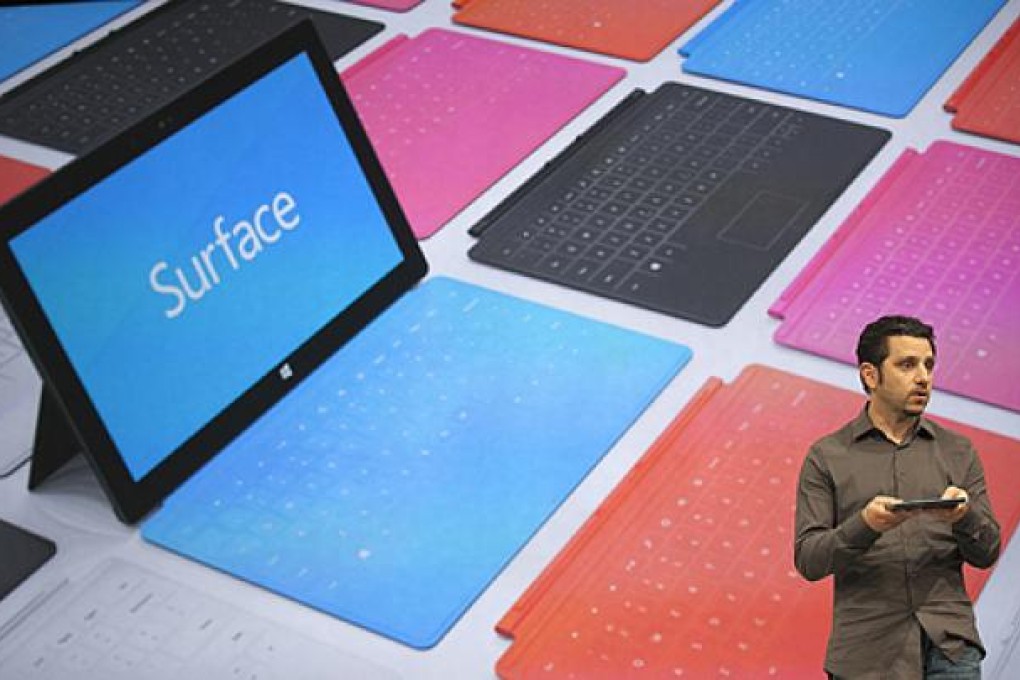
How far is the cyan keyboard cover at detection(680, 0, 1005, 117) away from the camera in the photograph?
93.9 inches

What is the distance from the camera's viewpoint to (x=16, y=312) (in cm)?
168

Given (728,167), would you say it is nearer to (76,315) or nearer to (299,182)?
(299,182)

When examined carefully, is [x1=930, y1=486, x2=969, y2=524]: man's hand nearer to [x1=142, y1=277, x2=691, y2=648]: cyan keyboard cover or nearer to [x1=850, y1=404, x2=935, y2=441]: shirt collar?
[x1=850, y1=404, x2=935, y2=441]: shirt collar

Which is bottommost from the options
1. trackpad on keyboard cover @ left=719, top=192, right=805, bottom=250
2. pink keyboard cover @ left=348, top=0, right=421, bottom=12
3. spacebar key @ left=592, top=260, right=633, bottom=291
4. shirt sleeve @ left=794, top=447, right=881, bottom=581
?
trackpad on keyboard cover @ left=719, top=192, right=805, bottom=250

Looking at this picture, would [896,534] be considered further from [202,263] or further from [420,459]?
[202,263]

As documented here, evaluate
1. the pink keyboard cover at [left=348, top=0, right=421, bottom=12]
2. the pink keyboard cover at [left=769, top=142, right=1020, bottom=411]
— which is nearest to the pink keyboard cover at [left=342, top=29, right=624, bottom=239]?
the pink keyboard cover at [left=348, top=0, right=421, bottom=12]

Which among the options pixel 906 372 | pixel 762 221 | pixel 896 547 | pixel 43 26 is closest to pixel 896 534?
pixel 896 547

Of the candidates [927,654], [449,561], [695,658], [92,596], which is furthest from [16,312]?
[927,654]

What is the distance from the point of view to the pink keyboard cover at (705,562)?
154cm

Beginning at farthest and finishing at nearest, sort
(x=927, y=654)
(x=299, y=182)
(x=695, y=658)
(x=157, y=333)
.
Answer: (x=299, y=182) → (x=157, y=333) → (x=695, y=658) → (x=927, y=654)

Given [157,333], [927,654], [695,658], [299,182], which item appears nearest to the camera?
[927,654]

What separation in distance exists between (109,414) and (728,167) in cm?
86

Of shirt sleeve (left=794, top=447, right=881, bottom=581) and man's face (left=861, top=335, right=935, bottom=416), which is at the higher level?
man's face (left=861, top=335, right=935, bottom=416)

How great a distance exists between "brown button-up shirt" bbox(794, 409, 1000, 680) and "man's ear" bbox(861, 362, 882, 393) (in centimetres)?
4
